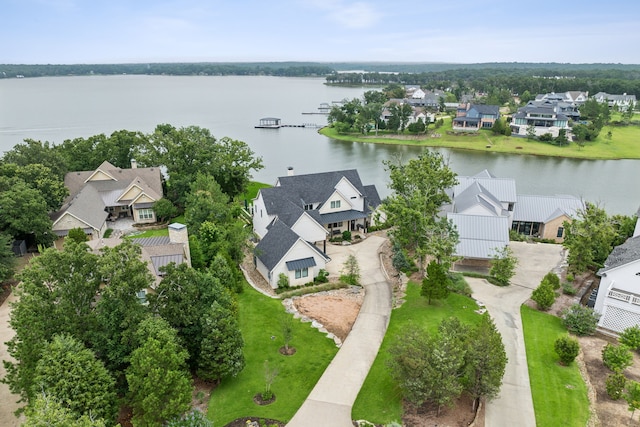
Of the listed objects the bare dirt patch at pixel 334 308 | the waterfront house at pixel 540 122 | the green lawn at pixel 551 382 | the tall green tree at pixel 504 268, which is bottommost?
the green lawn at pixel 551 382

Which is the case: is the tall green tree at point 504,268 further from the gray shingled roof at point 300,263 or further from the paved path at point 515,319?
the gray shingled roof at point 300,263

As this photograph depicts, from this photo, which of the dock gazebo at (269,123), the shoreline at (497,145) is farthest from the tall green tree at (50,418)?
the dock gazebo at (269,123)

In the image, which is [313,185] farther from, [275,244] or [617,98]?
[617,98]

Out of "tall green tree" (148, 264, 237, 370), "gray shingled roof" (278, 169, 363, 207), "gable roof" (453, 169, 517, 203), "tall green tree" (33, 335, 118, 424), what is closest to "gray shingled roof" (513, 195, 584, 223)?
"gable roof" (453, 169, 517, 203)

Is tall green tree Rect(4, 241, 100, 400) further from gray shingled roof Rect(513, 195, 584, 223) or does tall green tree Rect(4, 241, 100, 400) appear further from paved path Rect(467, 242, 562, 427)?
gray shingled roof Rect(513, 195, 584, 223)

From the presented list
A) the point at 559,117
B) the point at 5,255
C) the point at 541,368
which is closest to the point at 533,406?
the point at 541,368

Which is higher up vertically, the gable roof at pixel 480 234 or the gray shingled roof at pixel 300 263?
the gable roof at pixel 480 234

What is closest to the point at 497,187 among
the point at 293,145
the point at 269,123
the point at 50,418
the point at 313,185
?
the point at 313,185
